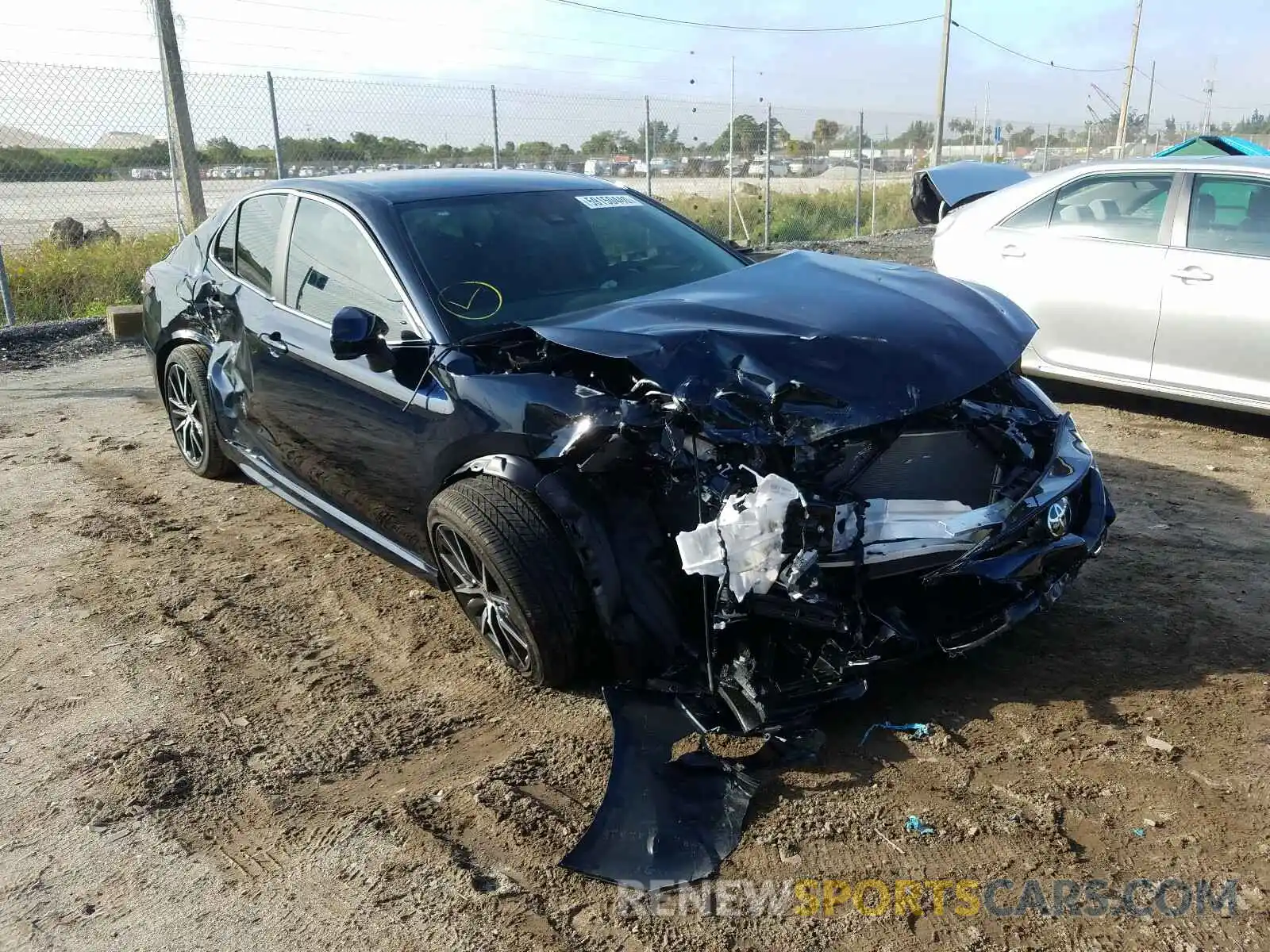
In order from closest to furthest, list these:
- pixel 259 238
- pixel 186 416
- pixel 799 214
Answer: pixel 259 238, pixel 186 416, pixel 799 214

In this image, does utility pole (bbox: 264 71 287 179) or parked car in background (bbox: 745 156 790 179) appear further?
parked car in background (bbox: 745 156 790 179)

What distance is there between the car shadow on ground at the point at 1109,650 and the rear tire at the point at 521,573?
0.82 m

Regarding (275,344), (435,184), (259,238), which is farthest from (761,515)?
(259,238)

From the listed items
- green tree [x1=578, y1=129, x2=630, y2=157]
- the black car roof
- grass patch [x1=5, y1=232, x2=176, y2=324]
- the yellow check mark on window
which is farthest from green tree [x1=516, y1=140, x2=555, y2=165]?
the yellow check mark on window

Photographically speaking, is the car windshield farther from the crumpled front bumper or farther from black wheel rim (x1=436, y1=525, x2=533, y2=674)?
the crumpled front bumper

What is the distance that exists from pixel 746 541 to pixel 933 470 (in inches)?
32.0

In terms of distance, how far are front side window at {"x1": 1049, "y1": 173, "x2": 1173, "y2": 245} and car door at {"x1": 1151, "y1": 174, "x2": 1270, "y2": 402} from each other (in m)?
0.17

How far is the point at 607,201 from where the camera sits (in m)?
4.55

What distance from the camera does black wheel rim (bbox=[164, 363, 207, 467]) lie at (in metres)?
5.42

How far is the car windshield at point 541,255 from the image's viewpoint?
12.3 ft

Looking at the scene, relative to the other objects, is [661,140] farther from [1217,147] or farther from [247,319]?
[247,319]

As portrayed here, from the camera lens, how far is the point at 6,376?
339 inches

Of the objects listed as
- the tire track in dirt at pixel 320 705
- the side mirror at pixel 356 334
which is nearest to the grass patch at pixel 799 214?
the tire track in dirt at pixel 320 705

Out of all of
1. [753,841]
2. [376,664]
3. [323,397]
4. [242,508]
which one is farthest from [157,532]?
[753,841]
